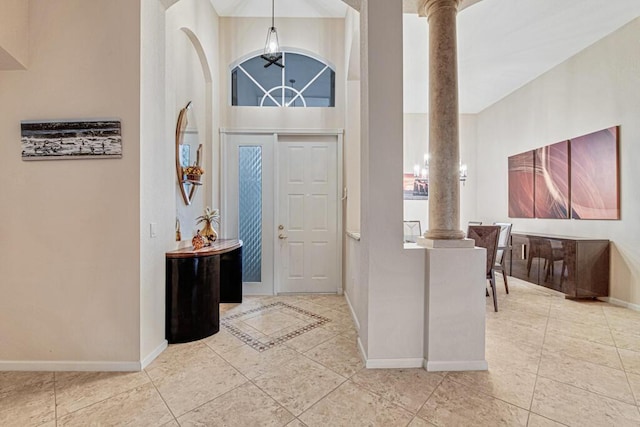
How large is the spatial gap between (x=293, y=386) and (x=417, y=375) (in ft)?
3.01

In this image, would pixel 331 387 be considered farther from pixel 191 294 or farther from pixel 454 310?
pixel 191 294

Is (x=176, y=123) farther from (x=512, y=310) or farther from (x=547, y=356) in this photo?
(x=512, y=310)

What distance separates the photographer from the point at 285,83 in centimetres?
439


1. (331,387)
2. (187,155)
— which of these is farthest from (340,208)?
(331,387)

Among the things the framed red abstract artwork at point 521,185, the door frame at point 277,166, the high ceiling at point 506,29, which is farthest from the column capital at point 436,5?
the framed red abstract artwork at point 521,185

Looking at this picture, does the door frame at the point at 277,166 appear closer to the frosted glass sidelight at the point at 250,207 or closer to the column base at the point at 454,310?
the frosted glass sidelight at the point at 250,207

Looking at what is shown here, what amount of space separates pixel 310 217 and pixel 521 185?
432cm

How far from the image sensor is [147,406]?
1782 millimetres

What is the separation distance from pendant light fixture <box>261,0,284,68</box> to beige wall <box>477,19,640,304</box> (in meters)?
4.46

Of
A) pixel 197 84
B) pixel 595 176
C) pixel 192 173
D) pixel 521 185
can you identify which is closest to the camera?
pixel 192 173

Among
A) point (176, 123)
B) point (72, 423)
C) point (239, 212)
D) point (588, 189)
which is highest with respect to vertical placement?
point (176, 123)

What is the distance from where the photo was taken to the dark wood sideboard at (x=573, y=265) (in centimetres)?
392

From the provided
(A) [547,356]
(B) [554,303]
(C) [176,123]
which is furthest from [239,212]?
(B) [554,303]

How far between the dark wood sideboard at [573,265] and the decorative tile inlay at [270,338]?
3511 millimetres
